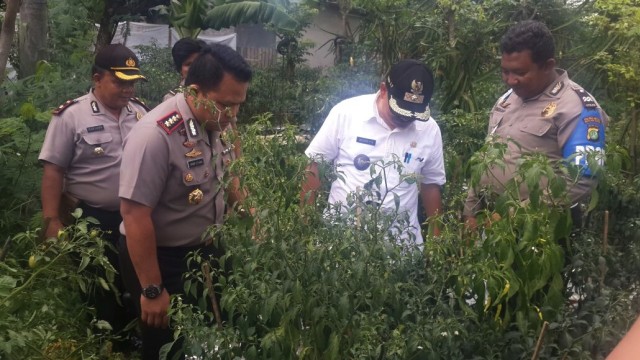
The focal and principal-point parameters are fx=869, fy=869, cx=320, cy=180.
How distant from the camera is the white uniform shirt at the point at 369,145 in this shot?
13.1 ft

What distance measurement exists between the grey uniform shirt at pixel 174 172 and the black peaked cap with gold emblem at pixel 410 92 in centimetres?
84

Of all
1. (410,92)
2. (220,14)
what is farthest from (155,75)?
(410,92)

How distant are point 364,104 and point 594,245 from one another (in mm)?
1453

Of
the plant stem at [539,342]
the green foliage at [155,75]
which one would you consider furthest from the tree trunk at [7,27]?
the green foliage at [155,75]

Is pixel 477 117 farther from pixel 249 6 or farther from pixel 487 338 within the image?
pixel 249 6

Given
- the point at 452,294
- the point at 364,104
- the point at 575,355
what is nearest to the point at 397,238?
the point at 452,294

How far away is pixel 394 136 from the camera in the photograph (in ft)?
13.3

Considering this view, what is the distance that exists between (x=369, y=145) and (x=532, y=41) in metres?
0.86

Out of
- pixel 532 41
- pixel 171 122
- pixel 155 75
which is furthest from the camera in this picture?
pixel 155 75

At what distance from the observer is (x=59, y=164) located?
433 centimetres

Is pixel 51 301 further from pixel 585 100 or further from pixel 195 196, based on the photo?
pixel 585 100

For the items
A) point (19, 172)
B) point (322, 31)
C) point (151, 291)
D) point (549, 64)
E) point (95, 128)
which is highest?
point (549, 64)

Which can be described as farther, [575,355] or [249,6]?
[249,6]

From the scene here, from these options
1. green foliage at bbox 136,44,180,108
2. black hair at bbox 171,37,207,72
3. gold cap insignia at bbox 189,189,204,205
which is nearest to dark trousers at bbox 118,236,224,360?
gold cap insignia at bbox 189,189,204,205
